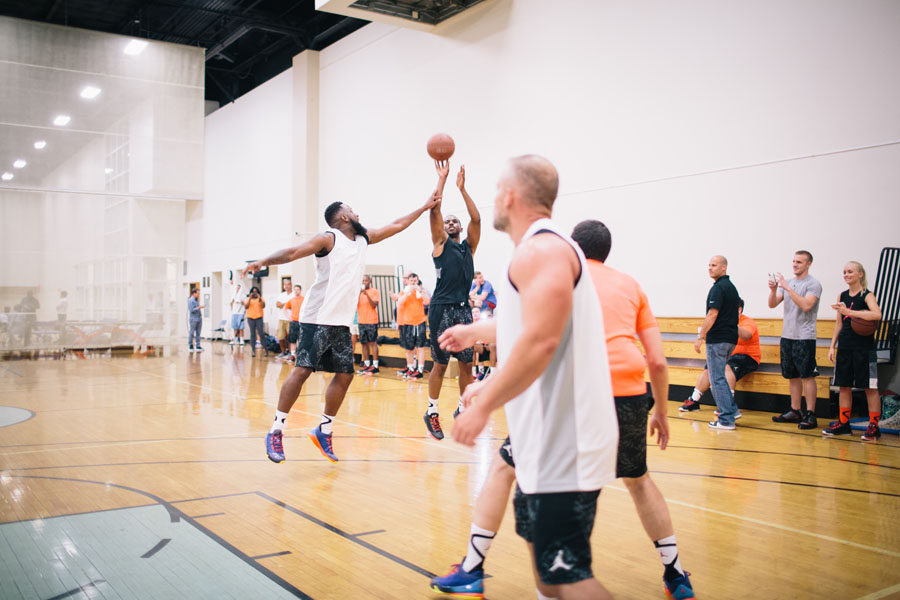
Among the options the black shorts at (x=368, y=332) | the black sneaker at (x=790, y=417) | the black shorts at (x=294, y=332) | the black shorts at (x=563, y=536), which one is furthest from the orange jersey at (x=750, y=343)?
the black shorts at (x=294, y=332)

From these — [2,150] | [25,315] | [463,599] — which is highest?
[2,150]

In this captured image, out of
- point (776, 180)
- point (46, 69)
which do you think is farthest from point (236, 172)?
point (776, 180)

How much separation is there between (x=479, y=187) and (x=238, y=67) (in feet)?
41.4

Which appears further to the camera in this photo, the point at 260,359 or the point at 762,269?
the point at 260,359

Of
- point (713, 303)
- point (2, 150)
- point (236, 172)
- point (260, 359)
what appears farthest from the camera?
point (236, 172)

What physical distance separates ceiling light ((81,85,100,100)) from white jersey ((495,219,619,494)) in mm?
19004

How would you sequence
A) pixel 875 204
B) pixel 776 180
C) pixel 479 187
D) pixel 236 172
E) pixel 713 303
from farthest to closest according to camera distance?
1. pixel 236 172
2. pixel 479 187
3. pixel 776 180
4. pixel 875 204
5. pixel 713 303

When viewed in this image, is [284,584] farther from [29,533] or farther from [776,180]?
[776,180]

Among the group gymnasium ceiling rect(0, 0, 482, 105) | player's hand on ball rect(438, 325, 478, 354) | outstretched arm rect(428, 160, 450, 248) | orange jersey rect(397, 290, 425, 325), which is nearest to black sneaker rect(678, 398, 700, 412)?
outstretched arm rect(428, 160, 450, 248)

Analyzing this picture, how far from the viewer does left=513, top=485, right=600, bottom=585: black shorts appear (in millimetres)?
1734

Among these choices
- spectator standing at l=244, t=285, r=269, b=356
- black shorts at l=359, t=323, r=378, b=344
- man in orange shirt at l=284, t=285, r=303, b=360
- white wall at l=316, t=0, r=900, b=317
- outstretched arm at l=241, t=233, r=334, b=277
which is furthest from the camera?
spectator standing at l=244, t=285, r=269, b=356

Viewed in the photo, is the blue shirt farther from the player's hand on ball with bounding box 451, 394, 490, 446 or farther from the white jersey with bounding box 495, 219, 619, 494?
the player's hand on ball with bounding box 451, 394, 490, 446

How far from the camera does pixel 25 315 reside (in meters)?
17.1

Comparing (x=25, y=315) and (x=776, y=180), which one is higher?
(x=776, y=180)
